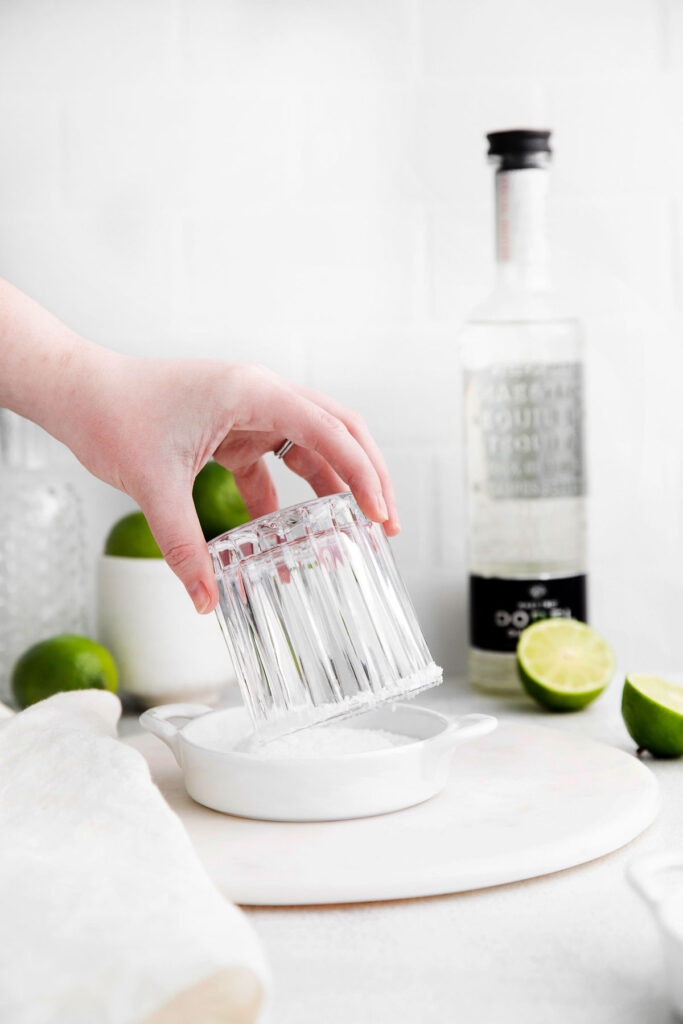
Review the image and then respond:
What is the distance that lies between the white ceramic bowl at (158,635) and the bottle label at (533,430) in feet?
0.98

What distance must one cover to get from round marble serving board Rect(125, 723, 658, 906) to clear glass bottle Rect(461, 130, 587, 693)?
271 mm

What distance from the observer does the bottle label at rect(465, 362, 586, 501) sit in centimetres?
100

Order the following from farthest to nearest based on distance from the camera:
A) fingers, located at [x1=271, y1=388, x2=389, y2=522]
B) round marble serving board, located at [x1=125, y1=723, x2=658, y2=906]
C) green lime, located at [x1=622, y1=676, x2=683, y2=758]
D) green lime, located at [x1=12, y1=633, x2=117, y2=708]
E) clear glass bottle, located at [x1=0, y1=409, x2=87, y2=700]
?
clear glass bottle, located at [x1=0, y1=409, x2=87, y2=700], green lime, located at [x1=12, y1=633, x2=117, y2=708], green lime, located at [x1=622, y1=676, x2=683, y2=758], fingers, located at [x1=271, y1=388, x2=389, y2=522], round marble serving board, located at [x1=125, y1=723, x2=658, y2=906]

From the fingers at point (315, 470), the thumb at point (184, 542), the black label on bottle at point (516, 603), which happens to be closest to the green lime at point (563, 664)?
the black label on bottle at point (516, 603)

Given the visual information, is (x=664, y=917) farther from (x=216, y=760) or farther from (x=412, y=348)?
(x=412, y=348)

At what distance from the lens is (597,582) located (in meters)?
1.16

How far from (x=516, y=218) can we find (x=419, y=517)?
314 mm

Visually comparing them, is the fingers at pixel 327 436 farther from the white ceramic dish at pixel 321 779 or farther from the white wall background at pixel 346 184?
the white wall background at pixel 346 184

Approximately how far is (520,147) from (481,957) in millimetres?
704

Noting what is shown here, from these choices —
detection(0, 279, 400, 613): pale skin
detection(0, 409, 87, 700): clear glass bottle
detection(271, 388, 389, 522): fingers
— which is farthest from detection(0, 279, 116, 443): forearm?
detection(0, 409, 87, 700): clear glass bottle

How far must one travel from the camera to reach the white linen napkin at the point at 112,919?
414mm

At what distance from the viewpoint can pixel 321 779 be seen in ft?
2.07

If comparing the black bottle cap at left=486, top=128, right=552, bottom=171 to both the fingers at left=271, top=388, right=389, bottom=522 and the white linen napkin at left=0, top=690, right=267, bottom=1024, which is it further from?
the white linen napkin at left=0, top=690, right=267, bottom=1024

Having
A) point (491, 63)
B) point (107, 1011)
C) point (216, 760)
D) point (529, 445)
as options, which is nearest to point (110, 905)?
point (107, 1011)
